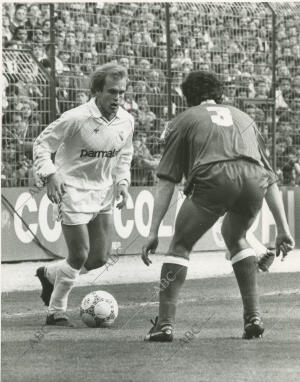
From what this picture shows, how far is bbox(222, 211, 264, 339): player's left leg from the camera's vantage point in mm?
7863

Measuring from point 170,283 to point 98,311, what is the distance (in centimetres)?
134

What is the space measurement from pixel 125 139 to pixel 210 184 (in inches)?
78.9

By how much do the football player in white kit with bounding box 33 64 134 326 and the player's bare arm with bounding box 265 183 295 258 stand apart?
162cm

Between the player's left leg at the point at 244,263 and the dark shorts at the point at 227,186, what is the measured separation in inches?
7.3

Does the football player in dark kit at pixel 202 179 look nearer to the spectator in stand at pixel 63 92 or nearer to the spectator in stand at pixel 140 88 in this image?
the spectator in stand at pixel 63 92

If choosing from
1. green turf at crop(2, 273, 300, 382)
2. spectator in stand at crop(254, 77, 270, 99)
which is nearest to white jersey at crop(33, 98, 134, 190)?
green turf at crop(2, 273, 300, 382)

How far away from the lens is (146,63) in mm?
17609

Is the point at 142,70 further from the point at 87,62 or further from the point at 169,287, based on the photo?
the point at 169,287

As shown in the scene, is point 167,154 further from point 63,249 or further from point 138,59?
point 138,59

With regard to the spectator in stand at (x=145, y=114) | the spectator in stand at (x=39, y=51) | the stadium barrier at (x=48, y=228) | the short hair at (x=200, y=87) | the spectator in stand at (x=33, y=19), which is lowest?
the stadium barrier at (x=48, y=228)

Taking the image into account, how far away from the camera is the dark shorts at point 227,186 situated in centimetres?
758

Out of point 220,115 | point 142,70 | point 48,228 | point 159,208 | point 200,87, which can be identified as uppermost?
point 200,87

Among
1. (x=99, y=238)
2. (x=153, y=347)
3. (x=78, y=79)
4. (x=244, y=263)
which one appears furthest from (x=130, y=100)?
(x=153, y=347)

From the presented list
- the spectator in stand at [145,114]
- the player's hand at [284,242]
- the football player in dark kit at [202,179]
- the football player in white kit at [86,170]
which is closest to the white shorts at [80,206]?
the football player in white kit at [86,170]
